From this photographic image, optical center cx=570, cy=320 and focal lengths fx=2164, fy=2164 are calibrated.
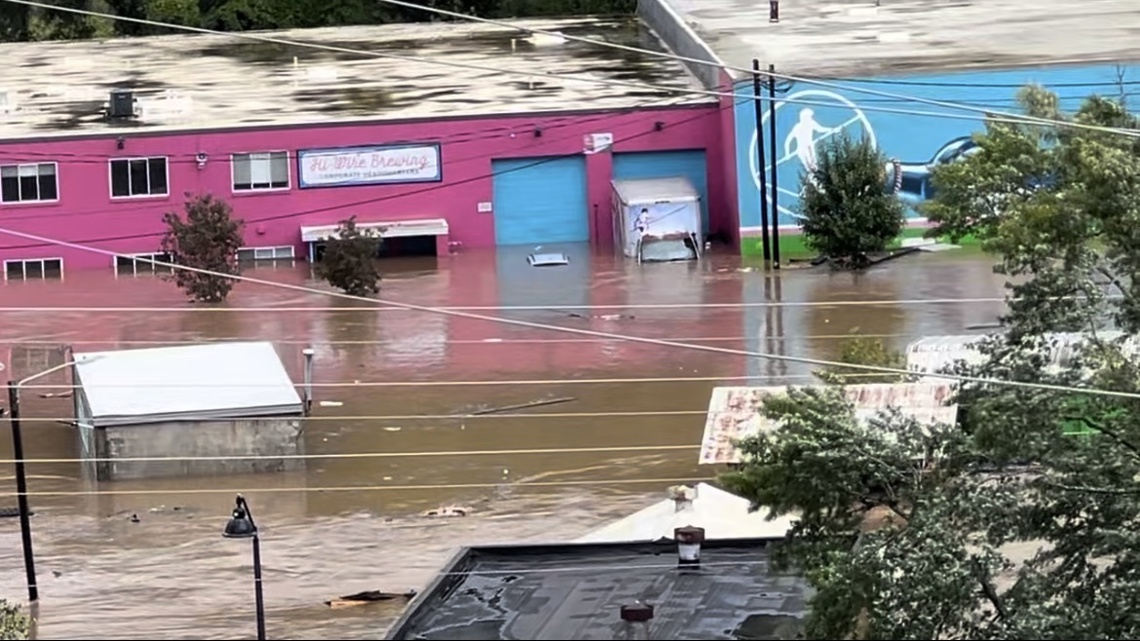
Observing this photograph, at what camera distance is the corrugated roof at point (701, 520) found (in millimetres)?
17000

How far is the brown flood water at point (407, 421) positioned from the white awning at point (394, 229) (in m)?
0.57

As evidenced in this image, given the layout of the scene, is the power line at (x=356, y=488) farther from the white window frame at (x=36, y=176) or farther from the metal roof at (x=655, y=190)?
the white window frame at (x=36, y=176)

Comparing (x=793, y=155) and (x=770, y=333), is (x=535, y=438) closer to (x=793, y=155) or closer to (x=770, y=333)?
(x=770, y=333)

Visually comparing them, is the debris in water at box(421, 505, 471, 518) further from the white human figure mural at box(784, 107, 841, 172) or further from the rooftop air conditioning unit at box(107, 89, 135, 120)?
the rooftop air conditioning unit at box(107, 89, 135, 120)

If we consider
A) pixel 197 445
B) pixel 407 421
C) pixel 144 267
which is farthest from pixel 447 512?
pixel 144 267

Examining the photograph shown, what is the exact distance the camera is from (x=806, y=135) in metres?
37.7

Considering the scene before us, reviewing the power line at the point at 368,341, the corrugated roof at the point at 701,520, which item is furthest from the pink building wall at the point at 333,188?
the corrugated roof at the point at 701,520

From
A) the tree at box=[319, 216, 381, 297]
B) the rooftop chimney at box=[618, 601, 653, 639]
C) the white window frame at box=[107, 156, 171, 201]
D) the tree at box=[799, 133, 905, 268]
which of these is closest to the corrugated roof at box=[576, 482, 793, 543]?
the rooftop chimney at box=[618, 601, 653, 639]

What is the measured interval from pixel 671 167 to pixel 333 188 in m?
6.27

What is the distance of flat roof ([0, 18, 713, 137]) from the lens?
40.5m

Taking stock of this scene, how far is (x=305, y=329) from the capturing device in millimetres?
32625

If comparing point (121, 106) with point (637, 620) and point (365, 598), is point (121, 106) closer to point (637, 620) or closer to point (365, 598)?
point (365, 598)

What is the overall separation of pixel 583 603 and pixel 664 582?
3.35 feet

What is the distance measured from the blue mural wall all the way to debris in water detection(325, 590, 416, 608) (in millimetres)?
18334
